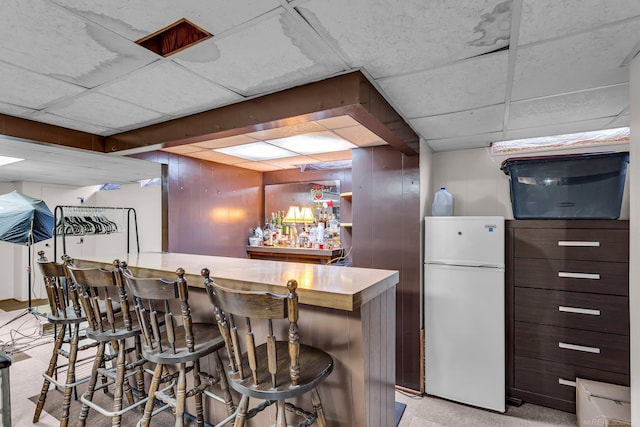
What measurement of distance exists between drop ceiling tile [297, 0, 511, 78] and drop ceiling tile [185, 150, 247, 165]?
2.59m

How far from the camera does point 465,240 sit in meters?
2.84

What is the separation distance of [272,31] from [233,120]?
975mm

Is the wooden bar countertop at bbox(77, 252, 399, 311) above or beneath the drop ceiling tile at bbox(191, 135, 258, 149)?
beneath

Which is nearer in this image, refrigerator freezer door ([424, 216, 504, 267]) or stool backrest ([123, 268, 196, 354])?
stool backrest ([123, 268, 196, 354])

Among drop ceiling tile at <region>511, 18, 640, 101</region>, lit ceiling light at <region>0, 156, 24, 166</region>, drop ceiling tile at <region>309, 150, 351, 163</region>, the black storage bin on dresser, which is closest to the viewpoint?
drop ceiling tile at <region>511, 18, 640, 101</region>

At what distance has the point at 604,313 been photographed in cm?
250

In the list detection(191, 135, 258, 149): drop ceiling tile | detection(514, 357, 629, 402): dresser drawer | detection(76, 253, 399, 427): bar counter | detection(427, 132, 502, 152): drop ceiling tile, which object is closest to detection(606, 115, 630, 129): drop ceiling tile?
detection(427, 132, 502, 152): drop ceiling tile

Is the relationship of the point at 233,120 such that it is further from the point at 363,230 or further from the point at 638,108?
the point at 638,108

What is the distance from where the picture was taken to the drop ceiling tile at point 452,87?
170cm

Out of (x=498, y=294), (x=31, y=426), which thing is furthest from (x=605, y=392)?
(x=31, y=426)

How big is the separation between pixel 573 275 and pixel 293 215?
3232 mm

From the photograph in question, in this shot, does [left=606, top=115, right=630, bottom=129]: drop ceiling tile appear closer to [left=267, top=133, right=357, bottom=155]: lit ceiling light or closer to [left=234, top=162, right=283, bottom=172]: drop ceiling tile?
[left=267, top=133, right=357, bottom=155]: lit ceiling light

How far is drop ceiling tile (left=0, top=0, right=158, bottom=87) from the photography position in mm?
1314

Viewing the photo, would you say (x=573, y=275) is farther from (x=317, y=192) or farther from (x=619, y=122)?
(x=317, y=192)
